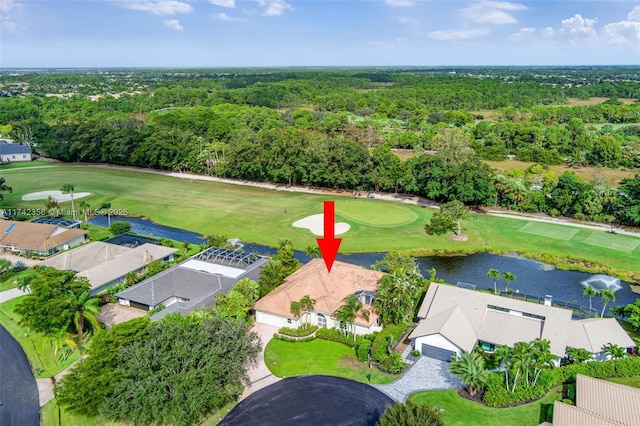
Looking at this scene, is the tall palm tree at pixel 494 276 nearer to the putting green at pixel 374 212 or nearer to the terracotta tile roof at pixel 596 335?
the terracotta tile roof at pixel 596 335

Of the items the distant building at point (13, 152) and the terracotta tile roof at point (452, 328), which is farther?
the distant building at point (13, 152)

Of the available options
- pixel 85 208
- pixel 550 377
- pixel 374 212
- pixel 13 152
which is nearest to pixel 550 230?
pixel 374 212

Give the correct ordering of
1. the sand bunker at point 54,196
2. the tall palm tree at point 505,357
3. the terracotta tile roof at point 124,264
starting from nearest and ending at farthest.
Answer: the tall palm tree at point 505,357 → the terracotta tile roof at point 124,264 → the sand bunker at point 54,196

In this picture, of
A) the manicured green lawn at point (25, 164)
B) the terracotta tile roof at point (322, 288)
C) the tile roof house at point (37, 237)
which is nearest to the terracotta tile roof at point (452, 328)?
the terracotta tile roof at point (322, 288)

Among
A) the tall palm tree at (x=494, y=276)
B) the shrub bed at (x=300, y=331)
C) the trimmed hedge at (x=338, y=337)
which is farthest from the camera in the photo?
the tall palm tree at (x=494, y=276)

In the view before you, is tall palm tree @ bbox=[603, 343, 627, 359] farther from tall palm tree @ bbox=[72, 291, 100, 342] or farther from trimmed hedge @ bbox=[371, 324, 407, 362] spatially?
tall palm tree @ bbox=[72, 291, 100, 342]

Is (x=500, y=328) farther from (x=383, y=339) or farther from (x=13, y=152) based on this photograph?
(x=13, y=152)

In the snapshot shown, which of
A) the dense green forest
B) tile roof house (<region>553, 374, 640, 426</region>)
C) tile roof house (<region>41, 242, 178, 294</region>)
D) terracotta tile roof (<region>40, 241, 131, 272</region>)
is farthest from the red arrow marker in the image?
terracotta tile roof (<region>40, 241, 131, 272</region>)

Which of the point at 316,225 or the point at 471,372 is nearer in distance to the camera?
the point at 471,372
